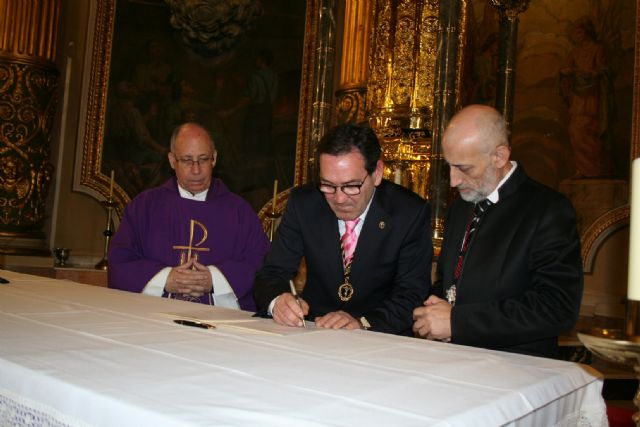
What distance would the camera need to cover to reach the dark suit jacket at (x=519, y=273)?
9.44ft

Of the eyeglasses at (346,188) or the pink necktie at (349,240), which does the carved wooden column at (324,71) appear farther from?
the eyeglasses at (346,188)

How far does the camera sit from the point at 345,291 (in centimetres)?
357

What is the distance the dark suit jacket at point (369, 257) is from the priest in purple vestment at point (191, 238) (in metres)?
1.03

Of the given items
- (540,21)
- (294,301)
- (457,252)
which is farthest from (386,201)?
(540,21)

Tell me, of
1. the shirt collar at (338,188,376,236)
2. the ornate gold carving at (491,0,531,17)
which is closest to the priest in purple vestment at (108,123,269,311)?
the shirt collar at (338,188,376,236)

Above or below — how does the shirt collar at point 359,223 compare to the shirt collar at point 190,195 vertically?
below

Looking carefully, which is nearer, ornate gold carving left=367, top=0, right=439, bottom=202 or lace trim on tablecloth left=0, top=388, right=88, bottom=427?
lace trim on tablecloth left=0, top=388, right=88, bottom=427

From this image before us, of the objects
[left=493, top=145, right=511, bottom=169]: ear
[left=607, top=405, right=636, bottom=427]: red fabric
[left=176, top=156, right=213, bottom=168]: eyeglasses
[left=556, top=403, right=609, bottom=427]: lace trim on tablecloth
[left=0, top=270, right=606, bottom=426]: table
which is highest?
[left=176, top=156, right=213, bottom=168]: eyeglasses

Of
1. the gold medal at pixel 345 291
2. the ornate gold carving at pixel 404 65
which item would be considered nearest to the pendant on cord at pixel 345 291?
the gold medal at pixel 345 291

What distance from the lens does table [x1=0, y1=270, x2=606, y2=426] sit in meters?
1.56

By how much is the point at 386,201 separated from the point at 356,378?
1841 millimetres

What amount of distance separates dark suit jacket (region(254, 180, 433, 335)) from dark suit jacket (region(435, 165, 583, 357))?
0.70 feet

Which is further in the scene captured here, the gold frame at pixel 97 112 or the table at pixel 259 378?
the gold frame at pixel 97 112

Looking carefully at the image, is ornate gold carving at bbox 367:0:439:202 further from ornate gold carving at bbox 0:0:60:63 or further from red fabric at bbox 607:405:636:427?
red fabric at bbox 607:405:636:427
